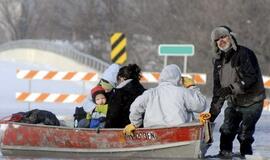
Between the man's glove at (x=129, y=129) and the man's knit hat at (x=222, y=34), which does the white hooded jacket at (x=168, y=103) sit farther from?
the man's knit hat at (x=222, y=34)

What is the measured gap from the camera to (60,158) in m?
12.8

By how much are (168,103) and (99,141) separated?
117 cm

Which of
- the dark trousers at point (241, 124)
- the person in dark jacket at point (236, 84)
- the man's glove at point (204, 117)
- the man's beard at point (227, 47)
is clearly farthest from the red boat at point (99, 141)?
the man's beard at point (227, 47)

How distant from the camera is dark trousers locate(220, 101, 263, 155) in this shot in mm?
12609

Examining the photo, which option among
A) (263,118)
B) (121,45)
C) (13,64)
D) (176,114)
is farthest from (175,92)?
(13,64)

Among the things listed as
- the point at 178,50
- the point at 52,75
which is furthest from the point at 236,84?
the point at 52,75

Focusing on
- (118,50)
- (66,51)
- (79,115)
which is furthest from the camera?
(66,51)

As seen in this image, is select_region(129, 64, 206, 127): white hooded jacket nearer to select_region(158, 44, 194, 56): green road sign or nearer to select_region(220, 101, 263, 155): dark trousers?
select_region(220, 101, 263, 155): dark trousers

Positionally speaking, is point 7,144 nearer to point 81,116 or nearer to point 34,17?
point 81,116

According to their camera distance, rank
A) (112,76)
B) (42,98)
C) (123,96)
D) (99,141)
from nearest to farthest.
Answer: (99,141), (123,96), (112,76), (42,98)

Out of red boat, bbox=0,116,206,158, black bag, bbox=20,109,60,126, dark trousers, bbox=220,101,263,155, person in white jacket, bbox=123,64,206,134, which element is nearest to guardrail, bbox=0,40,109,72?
black bag, bbox=20,109,60,126

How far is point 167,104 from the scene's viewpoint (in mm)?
12039

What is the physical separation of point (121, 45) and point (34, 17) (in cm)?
9813

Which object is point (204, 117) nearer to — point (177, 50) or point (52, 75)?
point (177, 50)
